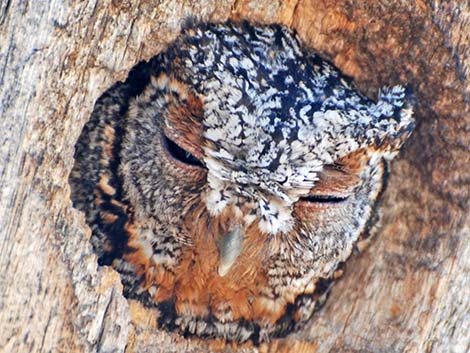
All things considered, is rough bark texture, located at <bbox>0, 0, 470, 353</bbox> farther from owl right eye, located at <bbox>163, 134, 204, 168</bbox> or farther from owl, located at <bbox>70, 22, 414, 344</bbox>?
owl right eye, located at <bbox>163, 134, 204, 168</bbox>

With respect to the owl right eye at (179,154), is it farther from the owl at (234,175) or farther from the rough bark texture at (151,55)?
the rough bark texture at (151,55)

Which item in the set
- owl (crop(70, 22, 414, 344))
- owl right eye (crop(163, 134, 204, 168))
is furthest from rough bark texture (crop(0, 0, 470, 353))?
owl right eye (crop(163, 134, 204, 168))

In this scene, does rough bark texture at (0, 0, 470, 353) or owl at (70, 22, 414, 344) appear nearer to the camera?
rough bark texture at (0, 0, 470, 353)

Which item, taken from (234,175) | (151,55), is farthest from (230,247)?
(151,55)

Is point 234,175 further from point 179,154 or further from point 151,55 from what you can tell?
point 151,55

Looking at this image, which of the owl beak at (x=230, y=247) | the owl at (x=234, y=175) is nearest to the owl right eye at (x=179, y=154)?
the owl at (x=234, y=175)

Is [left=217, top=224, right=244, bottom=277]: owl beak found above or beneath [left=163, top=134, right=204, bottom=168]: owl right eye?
beneath
